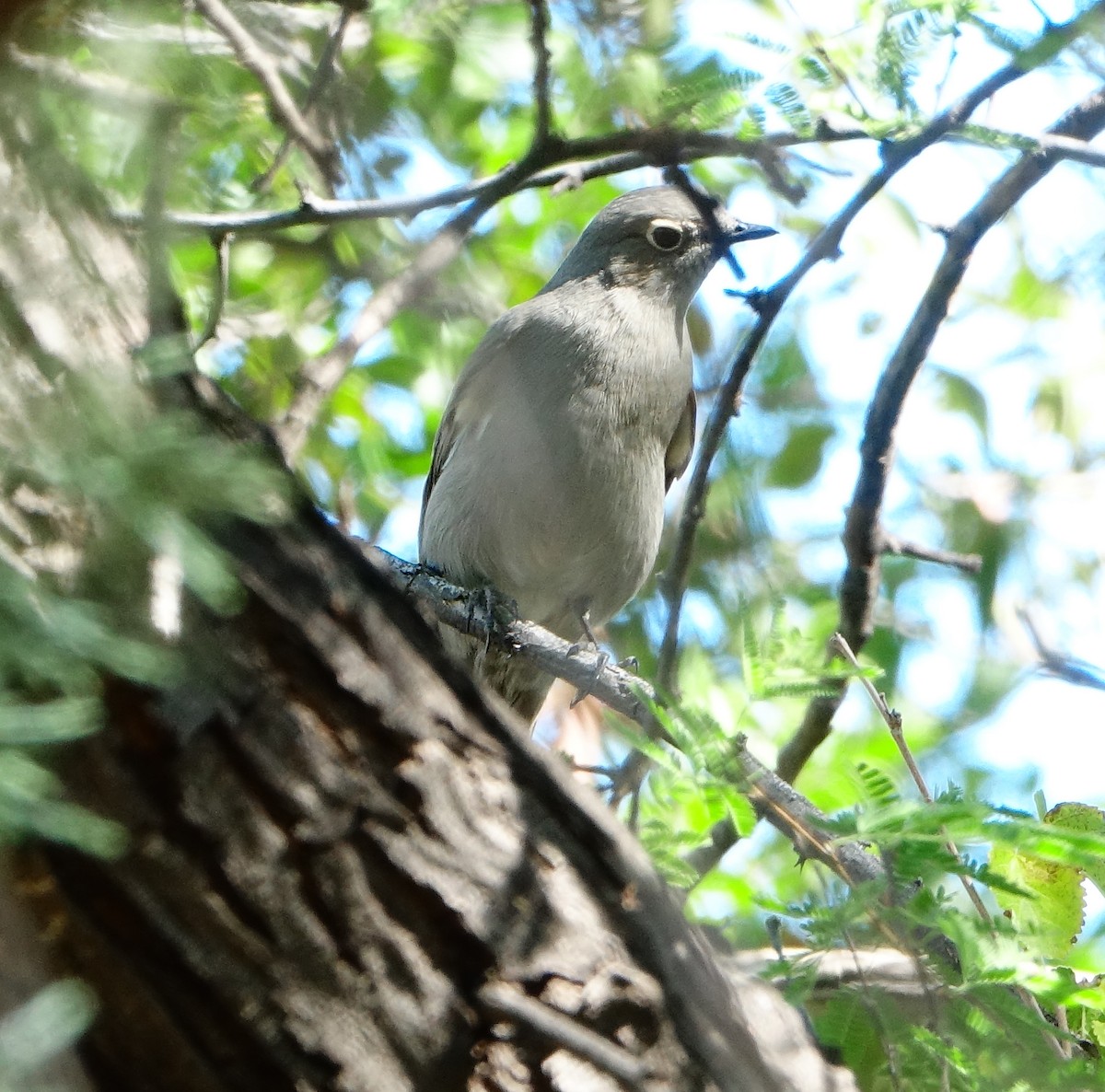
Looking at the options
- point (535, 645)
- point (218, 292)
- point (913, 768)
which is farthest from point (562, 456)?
point (913, 768)

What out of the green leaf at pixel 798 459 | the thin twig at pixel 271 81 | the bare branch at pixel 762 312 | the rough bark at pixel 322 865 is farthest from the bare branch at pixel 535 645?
the green leaf at pixel 798 459

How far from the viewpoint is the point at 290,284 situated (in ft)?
20.5

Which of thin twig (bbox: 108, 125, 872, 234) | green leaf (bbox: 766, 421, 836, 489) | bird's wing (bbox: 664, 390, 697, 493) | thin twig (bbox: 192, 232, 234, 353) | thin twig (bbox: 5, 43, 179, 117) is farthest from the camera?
green leaf (bbox: 766, 421, 836, 489)

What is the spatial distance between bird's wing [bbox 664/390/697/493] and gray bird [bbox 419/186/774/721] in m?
0.01

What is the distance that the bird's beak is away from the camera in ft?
20.8

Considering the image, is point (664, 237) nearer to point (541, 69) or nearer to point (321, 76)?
point (321, 76)

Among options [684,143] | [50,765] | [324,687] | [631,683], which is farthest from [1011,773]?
[50,765]

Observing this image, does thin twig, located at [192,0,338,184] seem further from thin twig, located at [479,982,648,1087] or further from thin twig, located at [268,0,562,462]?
thin twig, located at [479,982,648,1087]

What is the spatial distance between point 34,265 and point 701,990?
1.83 m

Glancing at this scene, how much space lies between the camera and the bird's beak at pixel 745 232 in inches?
250

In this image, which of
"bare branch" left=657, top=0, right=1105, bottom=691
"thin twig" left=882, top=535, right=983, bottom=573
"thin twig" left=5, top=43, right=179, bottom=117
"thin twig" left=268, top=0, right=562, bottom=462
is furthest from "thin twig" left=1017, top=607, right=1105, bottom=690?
"thin twig" left=5, top=43, right=179, bottom=117

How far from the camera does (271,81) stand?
445 cm

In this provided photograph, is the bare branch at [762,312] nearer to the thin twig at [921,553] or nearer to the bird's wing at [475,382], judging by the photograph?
the thin twig at [921,553]

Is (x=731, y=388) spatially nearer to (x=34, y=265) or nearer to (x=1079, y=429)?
(x=34, y=265)
